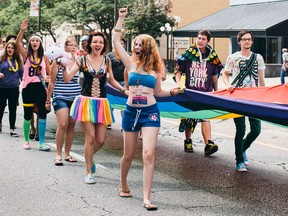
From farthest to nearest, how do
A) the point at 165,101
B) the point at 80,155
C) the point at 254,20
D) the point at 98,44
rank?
the point at 254,20
the point at 80,155
the point at 165,101
the point at 98,44

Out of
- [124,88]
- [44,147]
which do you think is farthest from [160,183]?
[44,147]

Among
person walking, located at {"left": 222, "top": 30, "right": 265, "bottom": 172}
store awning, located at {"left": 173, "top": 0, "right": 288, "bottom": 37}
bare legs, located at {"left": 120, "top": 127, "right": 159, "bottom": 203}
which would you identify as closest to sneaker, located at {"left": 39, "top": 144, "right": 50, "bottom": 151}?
person walking, located at {"left": 222, "top": 30, "right": 265, "bottom": 172}

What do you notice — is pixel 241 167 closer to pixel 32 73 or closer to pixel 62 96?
pixel 62 96

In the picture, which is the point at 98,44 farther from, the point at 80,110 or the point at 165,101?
the point at 165,101

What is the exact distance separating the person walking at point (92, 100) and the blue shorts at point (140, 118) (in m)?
1.04

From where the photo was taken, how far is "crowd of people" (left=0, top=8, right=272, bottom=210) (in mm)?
6547

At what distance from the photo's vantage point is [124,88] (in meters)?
8.01

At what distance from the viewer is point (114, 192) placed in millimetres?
7223

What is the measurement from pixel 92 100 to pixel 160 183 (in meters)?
1.31

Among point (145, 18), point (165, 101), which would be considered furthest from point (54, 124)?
point (145, 18)

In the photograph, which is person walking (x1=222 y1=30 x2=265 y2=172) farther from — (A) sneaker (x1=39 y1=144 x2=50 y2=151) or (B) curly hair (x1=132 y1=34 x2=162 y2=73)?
(A) sneaker (x1=39 y1=144 x2=50 y2=151)

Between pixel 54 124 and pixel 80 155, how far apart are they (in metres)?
3.95

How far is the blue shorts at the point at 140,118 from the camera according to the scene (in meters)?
6.52

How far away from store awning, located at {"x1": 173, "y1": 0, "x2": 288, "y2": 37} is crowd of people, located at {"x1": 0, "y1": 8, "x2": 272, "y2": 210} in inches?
948
